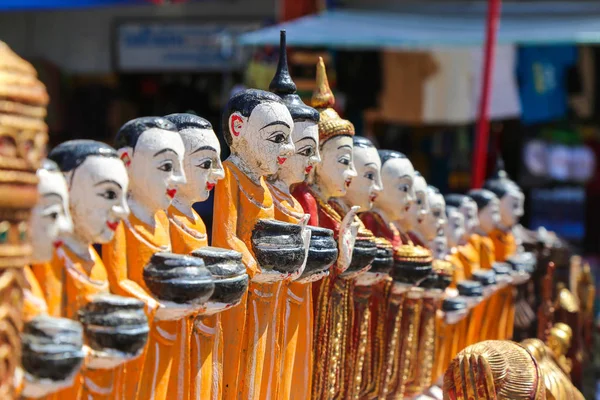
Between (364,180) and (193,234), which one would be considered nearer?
(193,234)

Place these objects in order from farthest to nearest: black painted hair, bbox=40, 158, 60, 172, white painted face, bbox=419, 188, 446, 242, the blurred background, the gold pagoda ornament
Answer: the blurred background → white painted face, bbox=419, 188, 446, 242 → black painted hair, bbox=40, 158, 60, 172 → the gold pagoda ornament

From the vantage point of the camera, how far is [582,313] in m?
7.66

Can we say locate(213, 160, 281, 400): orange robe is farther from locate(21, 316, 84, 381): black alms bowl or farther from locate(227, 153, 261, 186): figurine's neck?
locate(21, 316, 84, 381): black alms bowl

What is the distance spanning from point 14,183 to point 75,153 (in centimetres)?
52

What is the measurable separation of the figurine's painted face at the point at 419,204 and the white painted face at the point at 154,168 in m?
2.03

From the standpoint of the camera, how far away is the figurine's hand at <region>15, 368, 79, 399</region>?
8.83 feet

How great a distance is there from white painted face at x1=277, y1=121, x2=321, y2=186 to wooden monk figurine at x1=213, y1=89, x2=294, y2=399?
0.14 m

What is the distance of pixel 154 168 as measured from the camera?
335cm

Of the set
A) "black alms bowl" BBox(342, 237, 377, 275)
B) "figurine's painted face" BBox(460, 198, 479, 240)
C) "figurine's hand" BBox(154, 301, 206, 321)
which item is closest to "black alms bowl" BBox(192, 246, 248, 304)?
"figurine's hand" BBox(154, 301, 206, 321)

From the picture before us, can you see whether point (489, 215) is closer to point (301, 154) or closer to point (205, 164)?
point (301, 154)

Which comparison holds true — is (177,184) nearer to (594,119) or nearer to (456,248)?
(456,248)

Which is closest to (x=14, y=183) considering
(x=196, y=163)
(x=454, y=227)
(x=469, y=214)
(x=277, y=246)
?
(x=196, y=163)

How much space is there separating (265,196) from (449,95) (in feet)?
26.4

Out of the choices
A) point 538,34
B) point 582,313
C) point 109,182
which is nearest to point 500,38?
point 538,34
